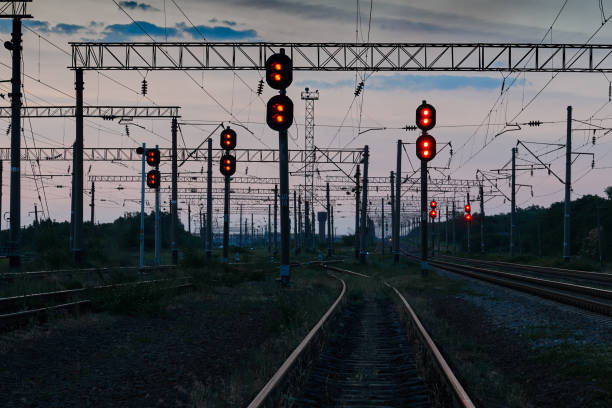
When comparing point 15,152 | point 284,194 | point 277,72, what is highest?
point 277,72

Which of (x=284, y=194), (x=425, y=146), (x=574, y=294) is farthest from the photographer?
(x=425, y=146)

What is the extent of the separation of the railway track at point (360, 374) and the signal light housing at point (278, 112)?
769 cm

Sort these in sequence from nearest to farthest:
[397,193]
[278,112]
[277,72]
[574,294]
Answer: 1. [277,72]
2. [278,112]
3. [574,294]
4. [397,193]

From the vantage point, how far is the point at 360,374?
870cm

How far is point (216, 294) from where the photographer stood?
21781 millimetres

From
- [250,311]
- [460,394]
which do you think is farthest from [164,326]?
[460,394]

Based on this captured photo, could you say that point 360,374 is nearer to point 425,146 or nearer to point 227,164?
point 425,146

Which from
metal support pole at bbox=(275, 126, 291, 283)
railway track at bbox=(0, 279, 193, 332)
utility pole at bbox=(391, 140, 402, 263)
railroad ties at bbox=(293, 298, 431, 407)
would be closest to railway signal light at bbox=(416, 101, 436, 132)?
metal support pole at bbox=(275, 126, 291, 283)

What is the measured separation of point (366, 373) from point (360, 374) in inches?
10.6

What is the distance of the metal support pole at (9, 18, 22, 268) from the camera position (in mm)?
25781

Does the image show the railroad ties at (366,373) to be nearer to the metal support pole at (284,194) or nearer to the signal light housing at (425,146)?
the metal support pole at (284,194)

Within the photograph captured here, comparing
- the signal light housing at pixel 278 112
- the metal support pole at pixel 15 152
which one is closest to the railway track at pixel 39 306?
the signal light housing at pixel 278 112

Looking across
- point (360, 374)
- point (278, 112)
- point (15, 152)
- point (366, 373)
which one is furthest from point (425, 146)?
point (15, 152)

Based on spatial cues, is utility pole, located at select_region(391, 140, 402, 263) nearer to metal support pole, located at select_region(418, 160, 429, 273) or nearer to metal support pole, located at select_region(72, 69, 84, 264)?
metal support pole, located at select_region(418, 160, 429, 273)
